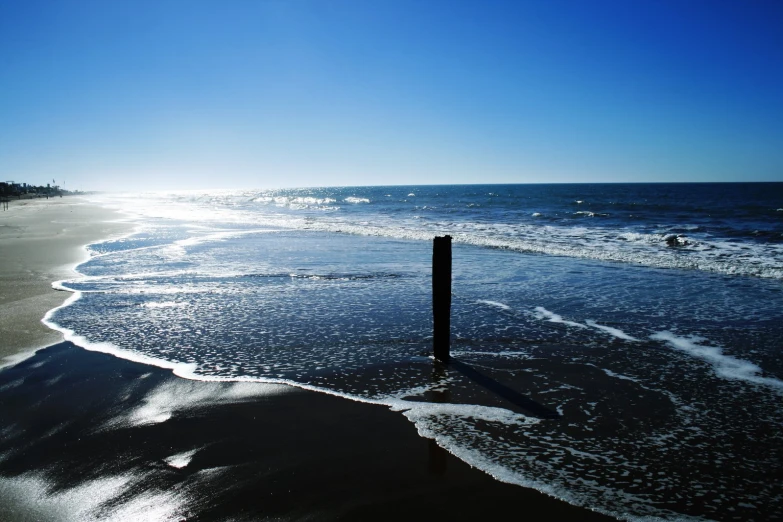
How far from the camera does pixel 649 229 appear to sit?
103ft

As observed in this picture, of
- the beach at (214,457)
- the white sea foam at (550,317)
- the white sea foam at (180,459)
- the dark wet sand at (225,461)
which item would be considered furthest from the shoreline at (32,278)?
the white sea foam at (550,317)

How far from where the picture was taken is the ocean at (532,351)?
4.25m

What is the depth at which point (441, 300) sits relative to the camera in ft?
23.6

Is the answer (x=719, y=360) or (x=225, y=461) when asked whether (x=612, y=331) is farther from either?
(x=225, y=461)

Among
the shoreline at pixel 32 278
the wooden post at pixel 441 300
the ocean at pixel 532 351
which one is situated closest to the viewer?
the ocean at pixel 532 351

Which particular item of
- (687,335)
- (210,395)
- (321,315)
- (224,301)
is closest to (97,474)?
(210,395)

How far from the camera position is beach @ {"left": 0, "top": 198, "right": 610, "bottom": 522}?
11.7 feet

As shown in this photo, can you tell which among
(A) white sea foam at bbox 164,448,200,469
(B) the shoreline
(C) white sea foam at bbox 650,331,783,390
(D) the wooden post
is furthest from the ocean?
(A) white sea foam at bbox 164,448,200,469

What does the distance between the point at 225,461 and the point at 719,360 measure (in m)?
7.07

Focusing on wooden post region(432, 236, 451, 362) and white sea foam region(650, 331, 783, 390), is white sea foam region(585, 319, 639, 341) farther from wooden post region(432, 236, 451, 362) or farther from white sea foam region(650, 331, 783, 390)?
wooden post region(432, 236, 451, 362)

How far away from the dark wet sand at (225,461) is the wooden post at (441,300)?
1891mm

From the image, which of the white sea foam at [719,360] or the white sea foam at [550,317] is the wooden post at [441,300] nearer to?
the white sea foam at [550,317]

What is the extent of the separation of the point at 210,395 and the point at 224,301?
17.3 feet

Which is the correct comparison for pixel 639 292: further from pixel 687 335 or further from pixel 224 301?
pixel 224 301
